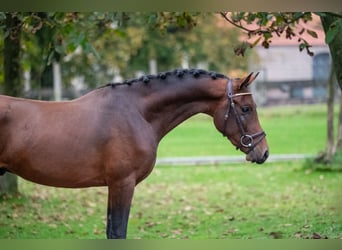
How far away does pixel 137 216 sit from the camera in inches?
325

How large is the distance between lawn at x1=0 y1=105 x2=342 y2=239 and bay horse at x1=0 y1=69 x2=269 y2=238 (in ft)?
6.88

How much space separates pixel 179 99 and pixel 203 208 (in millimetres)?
4701

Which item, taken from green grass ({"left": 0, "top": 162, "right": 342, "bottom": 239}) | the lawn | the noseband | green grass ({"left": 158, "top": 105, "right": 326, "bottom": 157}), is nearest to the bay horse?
the noseband

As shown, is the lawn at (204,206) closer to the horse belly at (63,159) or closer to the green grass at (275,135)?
the horse belly at (63,159)

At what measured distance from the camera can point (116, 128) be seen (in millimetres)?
4297

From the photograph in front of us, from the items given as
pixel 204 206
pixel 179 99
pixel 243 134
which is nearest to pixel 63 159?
pixel 179 99

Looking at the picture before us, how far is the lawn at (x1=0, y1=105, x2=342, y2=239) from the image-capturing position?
6930mm

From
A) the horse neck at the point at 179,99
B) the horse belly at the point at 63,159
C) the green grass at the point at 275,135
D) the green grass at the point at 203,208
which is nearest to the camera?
the horse belly at the point at 63,159

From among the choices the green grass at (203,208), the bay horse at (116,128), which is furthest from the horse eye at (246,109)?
the green grass at (203,208)

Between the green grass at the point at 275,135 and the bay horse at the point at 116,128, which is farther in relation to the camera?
the green grass at the point at 275,135

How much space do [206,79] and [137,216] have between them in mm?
4234

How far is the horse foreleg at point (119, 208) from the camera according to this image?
4262 mm

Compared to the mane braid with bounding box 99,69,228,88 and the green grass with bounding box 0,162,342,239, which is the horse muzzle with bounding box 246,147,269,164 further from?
the green grass with bounding box 0,162,342,239
